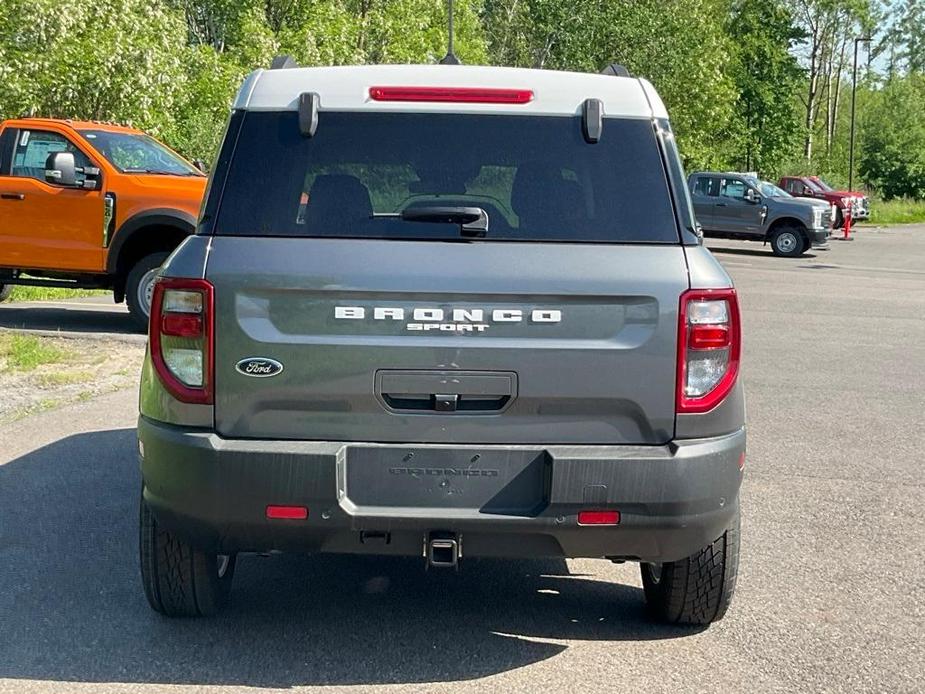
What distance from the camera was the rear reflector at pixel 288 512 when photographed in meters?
3.88

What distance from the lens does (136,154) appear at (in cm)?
1313

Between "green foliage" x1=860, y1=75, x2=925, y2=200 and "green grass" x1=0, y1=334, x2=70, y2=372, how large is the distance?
6828 centimetres

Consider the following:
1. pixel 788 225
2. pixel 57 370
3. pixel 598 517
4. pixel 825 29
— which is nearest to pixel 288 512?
pixel 598 517

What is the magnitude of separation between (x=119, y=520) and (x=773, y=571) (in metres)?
3.00

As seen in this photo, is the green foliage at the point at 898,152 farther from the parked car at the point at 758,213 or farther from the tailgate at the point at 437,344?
the tailgate at the point at 437,344

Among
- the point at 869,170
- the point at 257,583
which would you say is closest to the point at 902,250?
the point at 257,583

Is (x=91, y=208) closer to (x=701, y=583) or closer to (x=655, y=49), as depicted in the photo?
(x=701, y=583)

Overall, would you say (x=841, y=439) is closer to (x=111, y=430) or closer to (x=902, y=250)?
(x=111, y=430)

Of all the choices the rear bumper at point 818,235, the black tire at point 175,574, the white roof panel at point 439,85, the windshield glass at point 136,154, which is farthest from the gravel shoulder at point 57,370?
the rear bumper at point 818,235

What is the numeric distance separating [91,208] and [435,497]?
31.5 ft

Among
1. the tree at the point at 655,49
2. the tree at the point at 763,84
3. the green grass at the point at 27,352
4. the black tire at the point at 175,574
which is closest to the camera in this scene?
the black tire at the point at 175,574

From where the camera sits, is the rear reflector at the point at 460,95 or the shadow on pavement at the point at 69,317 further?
the shadow on pavement at the point at 69,317

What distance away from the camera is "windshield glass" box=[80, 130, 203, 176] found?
42.3 ft

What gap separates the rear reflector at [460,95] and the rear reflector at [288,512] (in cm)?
133
